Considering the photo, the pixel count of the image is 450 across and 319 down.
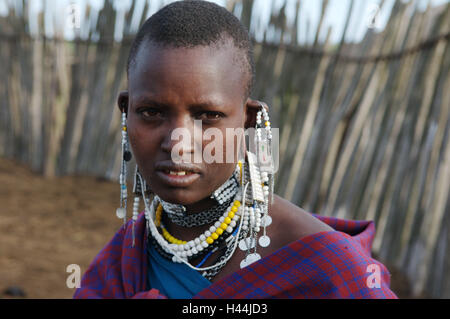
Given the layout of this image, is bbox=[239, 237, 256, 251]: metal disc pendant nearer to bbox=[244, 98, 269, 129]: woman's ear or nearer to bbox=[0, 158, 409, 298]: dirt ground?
bbox=[244, 98, 269, 129]: woman's ear

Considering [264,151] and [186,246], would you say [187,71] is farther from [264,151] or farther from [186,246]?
[186,246]

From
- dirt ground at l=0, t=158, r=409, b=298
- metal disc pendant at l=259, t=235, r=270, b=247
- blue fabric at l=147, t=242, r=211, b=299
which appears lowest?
dirt ground at l=0, t=158, r=409, b=298

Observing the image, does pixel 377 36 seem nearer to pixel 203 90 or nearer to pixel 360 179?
pixel 360 179

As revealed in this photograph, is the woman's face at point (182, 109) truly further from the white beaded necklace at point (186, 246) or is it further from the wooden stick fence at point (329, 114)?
the wooden stick fence at point (329, 114)

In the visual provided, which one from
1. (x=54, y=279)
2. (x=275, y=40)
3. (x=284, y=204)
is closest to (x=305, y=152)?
(x=275, y=40)

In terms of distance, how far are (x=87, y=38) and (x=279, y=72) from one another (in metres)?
2.99

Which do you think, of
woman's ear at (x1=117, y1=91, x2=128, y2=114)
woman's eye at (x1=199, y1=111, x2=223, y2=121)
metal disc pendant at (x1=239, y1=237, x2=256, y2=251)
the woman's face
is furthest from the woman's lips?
woman's ear at (x1=117, y1=91, x2=128, y2=114)

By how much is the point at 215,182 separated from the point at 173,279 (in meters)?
0.45

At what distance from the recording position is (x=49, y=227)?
5.36 meters

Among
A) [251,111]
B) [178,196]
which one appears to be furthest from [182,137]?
[251,111]

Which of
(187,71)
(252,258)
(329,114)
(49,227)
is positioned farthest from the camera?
(49,227)

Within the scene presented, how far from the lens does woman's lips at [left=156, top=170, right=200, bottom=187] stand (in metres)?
1.63

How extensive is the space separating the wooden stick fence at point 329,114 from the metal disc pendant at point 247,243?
85.8 inches
